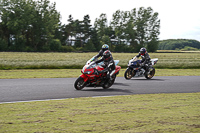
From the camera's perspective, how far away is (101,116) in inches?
266

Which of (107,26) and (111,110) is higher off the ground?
(107,26)

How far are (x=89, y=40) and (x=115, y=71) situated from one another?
8942cm

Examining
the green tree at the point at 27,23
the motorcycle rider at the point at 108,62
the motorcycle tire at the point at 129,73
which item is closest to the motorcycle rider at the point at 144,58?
the motorcycle tire at the point at 129,73

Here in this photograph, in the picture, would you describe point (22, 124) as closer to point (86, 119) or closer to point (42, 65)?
point (86, 119)

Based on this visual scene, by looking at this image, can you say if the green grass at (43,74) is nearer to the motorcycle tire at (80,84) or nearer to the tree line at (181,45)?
the motorcycle tire at (80,84)

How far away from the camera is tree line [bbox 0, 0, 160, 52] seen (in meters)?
81.7

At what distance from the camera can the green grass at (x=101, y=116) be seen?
221 inches

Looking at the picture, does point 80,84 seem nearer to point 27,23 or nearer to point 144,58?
point 144,58

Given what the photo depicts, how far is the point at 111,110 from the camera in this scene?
753cm

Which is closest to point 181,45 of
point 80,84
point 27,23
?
point 27,23

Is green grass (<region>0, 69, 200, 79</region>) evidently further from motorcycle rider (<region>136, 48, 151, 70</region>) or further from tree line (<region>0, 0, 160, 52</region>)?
tree line (<region>0, 0, 160, 52</region>)

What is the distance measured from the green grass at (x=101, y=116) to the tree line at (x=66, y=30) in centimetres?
7264

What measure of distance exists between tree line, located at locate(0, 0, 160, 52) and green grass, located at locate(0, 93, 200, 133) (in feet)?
238

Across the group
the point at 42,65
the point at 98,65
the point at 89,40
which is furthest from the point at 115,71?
the point at 89,40
